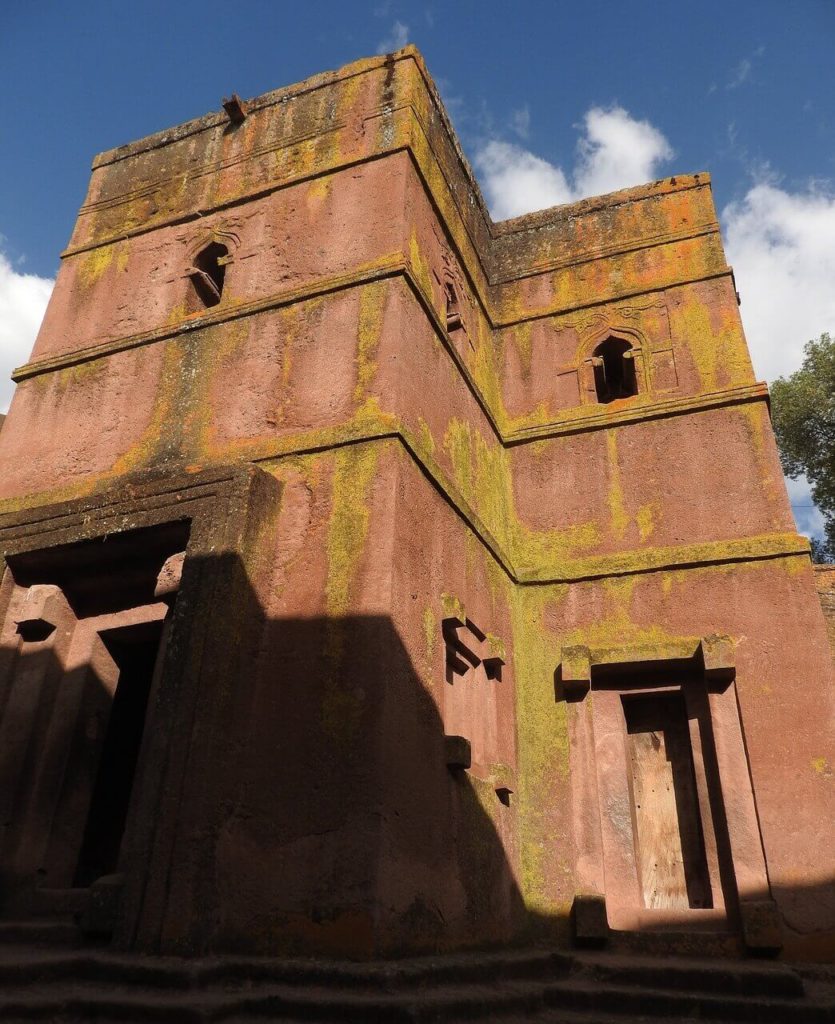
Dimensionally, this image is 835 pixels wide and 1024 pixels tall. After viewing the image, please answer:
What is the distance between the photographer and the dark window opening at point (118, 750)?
6.07 meters

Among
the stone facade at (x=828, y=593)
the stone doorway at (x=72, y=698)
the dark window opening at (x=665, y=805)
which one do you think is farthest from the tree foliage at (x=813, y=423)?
the stone doorway at (x=72, y=698)

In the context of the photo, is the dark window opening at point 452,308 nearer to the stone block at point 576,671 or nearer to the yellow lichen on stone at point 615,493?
the yellow lichen on stone at point 615,493

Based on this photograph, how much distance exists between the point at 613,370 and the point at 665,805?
4795 millimetres

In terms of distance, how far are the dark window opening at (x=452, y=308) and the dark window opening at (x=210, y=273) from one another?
210 cm

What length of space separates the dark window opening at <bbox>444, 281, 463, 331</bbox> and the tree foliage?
14.1 meters

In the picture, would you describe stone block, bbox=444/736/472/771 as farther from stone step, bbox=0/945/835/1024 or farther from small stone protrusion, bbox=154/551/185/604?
small stone protrusion, bbox=154/551/185/604

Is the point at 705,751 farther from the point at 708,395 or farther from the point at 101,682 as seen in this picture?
the point at 101,682

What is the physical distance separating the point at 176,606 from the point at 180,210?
478 cm

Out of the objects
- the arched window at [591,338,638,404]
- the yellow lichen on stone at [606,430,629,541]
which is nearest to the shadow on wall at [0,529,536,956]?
the yellow lichen on stone at [606,430,629,541]

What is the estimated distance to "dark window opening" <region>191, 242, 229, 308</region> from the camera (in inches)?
299

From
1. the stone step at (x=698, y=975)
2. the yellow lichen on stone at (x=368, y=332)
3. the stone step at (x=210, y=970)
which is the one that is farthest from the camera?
the yellow lichen on stone at (x=368, y=332)

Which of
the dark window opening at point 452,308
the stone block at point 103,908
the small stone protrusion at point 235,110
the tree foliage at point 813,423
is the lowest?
the stone block at point 103,908

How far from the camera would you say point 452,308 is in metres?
7.93

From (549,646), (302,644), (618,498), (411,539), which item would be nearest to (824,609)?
(618,498)
